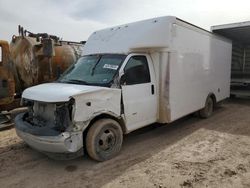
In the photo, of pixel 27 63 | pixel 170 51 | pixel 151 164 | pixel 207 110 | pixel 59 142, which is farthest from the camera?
pixel 27 63

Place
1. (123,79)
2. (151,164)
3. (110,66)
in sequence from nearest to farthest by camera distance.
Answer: (151,164)
(123,79)
(110,66)

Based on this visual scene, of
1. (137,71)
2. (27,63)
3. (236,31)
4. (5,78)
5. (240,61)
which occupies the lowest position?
(5,78)

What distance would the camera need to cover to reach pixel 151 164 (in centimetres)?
477

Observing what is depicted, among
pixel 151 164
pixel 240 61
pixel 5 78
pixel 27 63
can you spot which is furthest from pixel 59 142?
pixel 240 61

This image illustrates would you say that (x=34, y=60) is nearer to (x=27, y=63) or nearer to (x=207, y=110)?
(x=27, y=63)

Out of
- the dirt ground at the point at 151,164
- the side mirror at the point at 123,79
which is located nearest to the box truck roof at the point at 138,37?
the side mirror at the point at 123,79

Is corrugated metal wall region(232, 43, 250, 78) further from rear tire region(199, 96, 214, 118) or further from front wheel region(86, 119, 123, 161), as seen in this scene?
front wheel region(86, 119, 123, 161)

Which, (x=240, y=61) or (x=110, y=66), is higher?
(x=240, y=61)

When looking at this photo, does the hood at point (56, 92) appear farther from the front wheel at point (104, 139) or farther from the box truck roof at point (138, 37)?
the box truck roof at point (138, 37)

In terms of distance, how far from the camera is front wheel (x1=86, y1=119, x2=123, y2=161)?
184 inches

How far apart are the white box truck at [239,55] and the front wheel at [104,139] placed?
22.8 feet

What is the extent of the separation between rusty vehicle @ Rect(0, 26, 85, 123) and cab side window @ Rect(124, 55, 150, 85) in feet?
9.30

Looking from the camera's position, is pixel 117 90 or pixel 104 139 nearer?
pixel 104 139

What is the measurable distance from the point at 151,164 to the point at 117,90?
Answer: 1.51 meters
